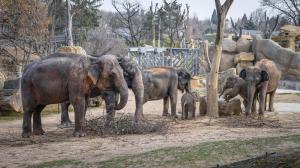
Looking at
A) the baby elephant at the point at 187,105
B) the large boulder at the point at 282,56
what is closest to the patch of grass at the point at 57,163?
the baby elephant at the point at 187,105

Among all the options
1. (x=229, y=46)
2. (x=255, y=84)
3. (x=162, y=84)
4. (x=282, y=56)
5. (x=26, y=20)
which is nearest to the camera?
(x=162, y=84)

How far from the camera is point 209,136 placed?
1011 cm

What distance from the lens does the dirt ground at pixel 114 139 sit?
8250 mm

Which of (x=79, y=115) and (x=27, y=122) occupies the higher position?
(x=79, y=115)

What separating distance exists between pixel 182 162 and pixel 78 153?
215 cm

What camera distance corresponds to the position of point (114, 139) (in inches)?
396

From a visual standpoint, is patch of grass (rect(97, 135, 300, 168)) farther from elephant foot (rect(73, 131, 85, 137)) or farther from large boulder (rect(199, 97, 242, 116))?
large boulder (rect(199, 97, 242, 116))

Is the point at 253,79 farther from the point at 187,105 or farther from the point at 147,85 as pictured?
the point at 147,85

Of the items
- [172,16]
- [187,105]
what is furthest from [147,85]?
[172,16]

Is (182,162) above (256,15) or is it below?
below

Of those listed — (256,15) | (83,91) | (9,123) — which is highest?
(256,15)

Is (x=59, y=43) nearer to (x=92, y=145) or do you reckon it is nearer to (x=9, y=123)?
(x=9, y=123)

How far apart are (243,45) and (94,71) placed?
26.3 meters

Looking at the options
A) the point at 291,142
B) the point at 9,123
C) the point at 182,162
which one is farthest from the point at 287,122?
the point at 9,123
